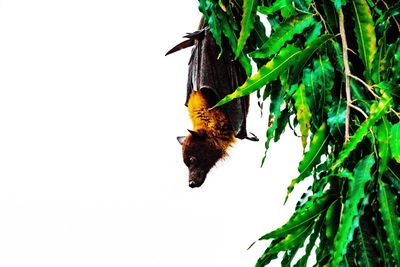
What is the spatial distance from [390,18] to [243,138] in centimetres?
61

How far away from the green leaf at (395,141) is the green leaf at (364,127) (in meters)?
0.04

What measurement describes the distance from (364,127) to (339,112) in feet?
0.45

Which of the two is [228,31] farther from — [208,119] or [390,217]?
[390,217]

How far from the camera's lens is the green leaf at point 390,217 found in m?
1.30

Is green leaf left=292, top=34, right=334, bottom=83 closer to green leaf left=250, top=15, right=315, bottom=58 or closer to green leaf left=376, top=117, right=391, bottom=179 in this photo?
green leaf left=250, top=15, right=315, bottom=58

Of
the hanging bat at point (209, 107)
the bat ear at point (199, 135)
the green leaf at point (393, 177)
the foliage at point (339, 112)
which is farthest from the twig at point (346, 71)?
the bat ear at point (199, 135)

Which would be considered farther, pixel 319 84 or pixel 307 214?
pixel 319 84

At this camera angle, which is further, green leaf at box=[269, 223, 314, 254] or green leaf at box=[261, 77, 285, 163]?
green leaf at box=[261, 77, 285, 163]

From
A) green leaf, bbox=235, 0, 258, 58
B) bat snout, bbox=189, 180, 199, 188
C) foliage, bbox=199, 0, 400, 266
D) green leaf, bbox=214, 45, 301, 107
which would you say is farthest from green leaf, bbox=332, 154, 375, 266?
bat snout, bbox=189, 180, 199, 188

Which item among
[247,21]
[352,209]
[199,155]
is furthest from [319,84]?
[199,155]

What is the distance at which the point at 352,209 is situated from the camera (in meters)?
1.29

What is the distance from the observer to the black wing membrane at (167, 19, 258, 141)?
6.49 ft

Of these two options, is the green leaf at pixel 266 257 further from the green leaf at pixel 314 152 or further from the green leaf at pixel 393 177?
the green leaf at pixel 393 177

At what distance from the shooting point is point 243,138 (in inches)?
80.4
